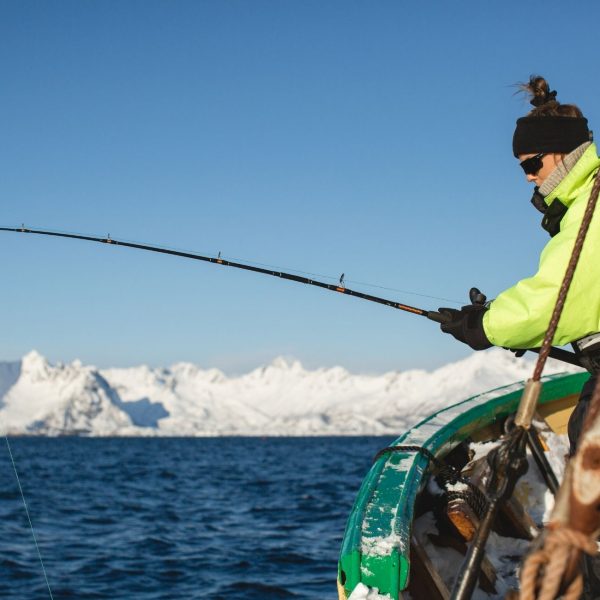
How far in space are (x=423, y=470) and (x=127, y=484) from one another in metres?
26.3

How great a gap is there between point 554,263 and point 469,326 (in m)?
0.61

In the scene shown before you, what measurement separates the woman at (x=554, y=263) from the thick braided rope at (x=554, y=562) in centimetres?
115

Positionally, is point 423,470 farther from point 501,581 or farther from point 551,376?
point 551,376

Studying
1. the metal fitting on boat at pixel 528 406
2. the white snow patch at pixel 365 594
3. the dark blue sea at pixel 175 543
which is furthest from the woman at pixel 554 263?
the dark blue sea at pixel 175 543

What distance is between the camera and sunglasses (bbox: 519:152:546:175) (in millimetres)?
3552

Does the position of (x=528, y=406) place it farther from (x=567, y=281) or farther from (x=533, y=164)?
(x=533, y=164)

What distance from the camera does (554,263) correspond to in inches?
117

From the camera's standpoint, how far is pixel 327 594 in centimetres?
1023

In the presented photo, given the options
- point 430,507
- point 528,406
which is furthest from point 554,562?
point 430,507

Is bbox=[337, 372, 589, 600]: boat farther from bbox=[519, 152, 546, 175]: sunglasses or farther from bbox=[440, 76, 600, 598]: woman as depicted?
bbox=[519, 152, 546, 175]: sunglasses

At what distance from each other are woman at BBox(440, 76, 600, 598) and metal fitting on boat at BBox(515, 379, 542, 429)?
34 centimetres

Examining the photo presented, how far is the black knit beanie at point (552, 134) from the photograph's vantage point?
3.48 metres

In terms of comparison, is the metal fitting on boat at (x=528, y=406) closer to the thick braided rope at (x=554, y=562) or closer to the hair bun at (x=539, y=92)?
the thick braided rope at (x=554, y=562)

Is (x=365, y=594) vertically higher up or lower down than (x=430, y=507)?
higher up
